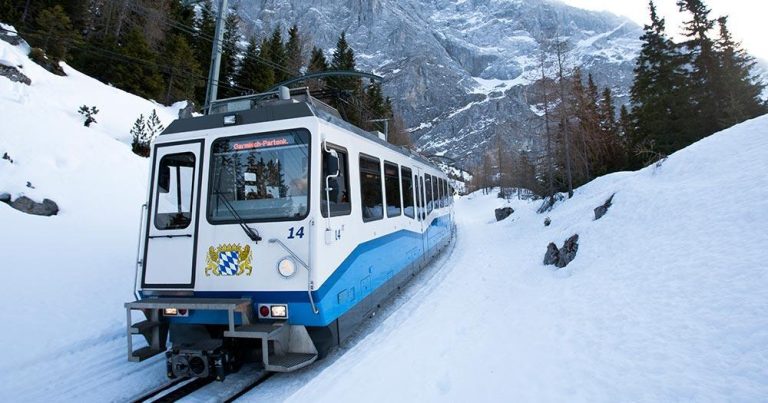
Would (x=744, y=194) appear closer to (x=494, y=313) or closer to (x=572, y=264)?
(x=572, y=264)

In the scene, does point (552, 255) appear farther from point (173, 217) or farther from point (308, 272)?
point (173, 217)

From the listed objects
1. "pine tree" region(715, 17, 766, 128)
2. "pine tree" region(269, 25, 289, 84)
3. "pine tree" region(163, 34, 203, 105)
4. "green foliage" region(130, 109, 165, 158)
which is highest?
"pine tree" region(269, 25, 289, 84)

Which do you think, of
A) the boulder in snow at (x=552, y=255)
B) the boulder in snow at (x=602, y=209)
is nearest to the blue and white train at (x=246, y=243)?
the boulder in snow at (x=552, y=255)

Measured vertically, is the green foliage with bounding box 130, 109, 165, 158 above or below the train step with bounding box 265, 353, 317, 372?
above

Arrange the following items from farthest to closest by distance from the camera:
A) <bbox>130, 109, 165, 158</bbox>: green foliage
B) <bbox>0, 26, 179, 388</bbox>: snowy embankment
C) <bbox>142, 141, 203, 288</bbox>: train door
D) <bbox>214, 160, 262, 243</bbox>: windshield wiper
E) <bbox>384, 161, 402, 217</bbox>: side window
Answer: <bbox>130, 109, 165, 158</bbox>: green foliage, <bbox>384, 161, 402, 217</bbox>: side window, <bbox>0, 26, 179, 388</bbox>: snowy embankment, <bbox>142, 141, 203, 288</bbox>: train door, <bbox>214, 160, 262, 243</bbox>: windshield wiper

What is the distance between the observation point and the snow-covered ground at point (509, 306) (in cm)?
416

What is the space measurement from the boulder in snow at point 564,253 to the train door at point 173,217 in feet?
26.8

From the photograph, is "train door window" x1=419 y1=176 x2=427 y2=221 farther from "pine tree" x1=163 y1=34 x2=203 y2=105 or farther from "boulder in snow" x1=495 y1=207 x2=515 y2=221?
"pine tree" x1=163 y1=34 x2=203 y2=105

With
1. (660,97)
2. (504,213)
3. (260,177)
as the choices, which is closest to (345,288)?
(260,177)

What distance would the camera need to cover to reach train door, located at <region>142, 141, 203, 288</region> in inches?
198

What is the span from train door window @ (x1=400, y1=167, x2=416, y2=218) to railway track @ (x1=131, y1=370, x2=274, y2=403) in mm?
4718

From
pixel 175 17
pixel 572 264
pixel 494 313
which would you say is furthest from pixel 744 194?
pixel 175 17

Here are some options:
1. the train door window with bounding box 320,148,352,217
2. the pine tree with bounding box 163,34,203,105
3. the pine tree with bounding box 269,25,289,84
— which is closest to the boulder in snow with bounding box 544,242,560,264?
the train door window with bounding box 320,148,352,217

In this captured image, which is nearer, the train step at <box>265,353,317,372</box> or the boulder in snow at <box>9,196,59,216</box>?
the train step at <box>265,353,317,372</box>
